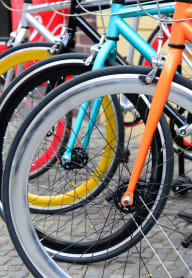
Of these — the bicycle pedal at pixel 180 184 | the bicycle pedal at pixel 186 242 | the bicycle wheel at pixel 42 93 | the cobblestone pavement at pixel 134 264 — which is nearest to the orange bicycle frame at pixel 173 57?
the bicycle wheel at pixel 42 93

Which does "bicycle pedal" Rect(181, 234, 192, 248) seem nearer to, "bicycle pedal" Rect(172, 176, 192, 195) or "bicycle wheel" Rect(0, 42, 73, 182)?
"bicycle pedal" Rect(172, 176, 192, 195)

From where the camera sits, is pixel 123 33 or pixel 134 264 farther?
pixel 134 264

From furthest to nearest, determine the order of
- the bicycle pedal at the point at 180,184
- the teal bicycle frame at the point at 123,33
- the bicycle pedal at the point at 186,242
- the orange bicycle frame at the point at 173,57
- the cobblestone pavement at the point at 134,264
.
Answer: the bicycle pedal at the point at 180,184 → the bicycle pedal at the point at 186,242 → the cobblestone pavement at the point at 134,264 → the teal bicycle frame at the point at 123,33 → the orange bicycle frame at the point at 173,57

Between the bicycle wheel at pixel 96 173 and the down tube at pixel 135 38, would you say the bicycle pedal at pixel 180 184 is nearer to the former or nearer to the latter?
the bicycle wheel at pixel 96 173

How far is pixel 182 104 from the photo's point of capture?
168 centimetres

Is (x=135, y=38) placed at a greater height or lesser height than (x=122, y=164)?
greater

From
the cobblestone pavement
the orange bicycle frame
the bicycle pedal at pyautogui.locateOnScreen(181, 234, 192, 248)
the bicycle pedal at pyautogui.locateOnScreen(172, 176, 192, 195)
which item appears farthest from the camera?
the bicycle pedal at pyautogui.locateOnScreen(172, 176, 192, 195)

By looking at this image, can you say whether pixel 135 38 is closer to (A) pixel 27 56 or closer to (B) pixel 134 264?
(A) pixel 27 56

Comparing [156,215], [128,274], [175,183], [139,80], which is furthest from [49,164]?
[139,80]

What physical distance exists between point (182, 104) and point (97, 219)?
1405mm

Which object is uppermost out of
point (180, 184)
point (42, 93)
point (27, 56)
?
point (27, 56)

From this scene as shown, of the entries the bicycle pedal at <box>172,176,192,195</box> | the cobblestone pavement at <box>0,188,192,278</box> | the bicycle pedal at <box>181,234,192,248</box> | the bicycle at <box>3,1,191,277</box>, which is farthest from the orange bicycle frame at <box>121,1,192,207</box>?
the bicycle pedal at <box>172,176,192,195</box>

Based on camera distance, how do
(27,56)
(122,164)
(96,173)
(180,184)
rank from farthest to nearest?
1. (180,184)
2. (27,56)
3. (96,173)
4. (122,164)

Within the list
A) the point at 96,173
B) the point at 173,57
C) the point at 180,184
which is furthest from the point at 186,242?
the point at 173,57
